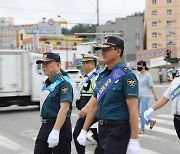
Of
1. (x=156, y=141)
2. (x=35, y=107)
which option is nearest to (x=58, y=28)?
(x=35, y=107)

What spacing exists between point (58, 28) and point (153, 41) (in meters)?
34.9

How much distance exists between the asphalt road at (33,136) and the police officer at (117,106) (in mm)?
3797

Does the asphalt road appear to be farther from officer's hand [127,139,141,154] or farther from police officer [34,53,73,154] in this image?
officer's hand [127,139,141,154]

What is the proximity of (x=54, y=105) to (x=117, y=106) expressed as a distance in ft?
3.46

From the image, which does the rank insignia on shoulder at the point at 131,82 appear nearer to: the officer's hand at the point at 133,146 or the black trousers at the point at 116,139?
the black trousers at the point at 116,139

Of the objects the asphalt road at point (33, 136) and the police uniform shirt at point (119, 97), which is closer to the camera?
the police uniform shirt at point (119, 97)

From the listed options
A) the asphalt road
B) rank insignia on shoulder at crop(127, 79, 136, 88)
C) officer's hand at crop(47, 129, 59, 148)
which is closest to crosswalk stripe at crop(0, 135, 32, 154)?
the asphalt road

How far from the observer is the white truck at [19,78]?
1504 centimetres

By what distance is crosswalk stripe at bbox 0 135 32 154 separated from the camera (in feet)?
26.1

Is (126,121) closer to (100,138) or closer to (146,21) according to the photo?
(100,138)

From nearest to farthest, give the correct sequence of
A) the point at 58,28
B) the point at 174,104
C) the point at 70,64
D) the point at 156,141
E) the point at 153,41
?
the point at 174,104 → the point at 156,141 → the point at 70,64 → the point at 153,41 → the point at 58,28

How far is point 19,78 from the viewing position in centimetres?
1530

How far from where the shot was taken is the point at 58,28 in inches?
4530

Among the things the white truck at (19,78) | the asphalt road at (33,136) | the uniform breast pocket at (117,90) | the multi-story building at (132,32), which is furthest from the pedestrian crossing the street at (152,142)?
the multi-story building at (132,32)
